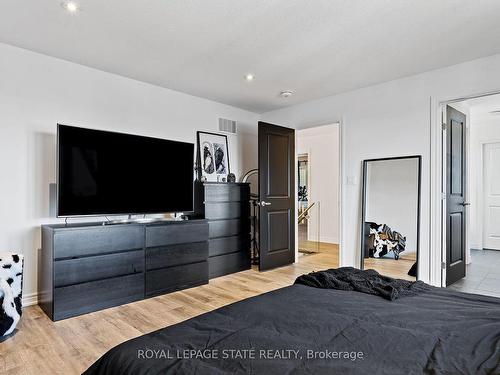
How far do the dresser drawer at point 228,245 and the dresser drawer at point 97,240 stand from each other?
1074mm

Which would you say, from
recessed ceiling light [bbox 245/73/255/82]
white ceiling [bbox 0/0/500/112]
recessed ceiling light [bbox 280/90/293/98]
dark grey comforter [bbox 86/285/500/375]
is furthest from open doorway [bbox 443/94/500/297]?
dark grey comforter [bbox 86/285/500/375]

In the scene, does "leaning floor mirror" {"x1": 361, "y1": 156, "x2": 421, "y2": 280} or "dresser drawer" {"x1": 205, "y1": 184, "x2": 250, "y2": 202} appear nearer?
"leaning floor mirror" {"x1": 361, "y1": 156, "x2": 421, "y2": 280}

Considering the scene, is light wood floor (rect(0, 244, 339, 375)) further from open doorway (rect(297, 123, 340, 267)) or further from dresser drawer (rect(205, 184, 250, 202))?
open doorway (rect(297, 123, 340, 267))

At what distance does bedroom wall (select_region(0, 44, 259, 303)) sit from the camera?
299 centimetres

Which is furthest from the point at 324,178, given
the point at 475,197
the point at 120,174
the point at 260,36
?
the point at 120,174

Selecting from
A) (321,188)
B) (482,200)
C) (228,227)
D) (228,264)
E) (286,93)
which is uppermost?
(286,93)

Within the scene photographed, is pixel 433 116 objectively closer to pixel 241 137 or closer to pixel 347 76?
pixel 347 76

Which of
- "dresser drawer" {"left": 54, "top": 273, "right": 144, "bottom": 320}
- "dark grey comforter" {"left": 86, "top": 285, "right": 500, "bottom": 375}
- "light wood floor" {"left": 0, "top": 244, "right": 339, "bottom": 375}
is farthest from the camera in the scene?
"dresser drawer" {"left": 54, "top": 273, "right": 144, "bottom": 320}

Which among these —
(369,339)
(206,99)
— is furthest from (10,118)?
(369,339)

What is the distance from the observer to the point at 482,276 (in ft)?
13.7

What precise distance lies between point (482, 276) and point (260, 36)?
13.3ft

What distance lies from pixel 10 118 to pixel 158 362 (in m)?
3.08

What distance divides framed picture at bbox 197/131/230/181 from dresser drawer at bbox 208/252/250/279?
1.13 metres

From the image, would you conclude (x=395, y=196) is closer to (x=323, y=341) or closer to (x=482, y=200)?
(x=323, y=341)
